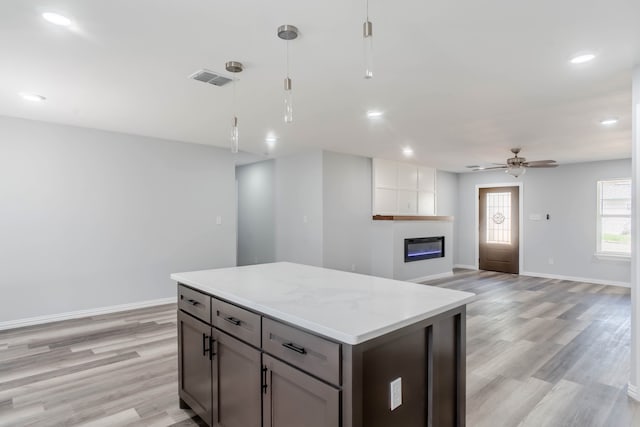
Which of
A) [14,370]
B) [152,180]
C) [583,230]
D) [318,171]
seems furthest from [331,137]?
[583,230]

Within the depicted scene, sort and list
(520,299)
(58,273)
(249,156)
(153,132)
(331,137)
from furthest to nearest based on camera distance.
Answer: (249,156), (520,299), (331,137), (153,132), (58,273)

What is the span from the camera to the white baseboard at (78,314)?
4.17 meters

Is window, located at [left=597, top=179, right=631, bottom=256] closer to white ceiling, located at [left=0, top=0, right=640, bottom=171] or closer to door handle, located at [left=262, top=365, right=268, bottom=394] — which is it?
white ceiling, located at [left=0, top=0, right=640, bottom=171]

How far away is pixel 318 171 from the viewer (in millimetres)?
6219

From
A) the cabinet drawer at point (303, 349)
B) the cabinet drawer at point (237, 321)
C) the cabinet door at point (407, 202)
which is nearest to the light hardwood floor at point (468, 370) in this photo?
the cabinet drawer at point (237, 321)

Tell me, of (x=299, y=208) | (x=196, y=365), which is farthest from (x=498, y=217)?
(x=196, y=365)

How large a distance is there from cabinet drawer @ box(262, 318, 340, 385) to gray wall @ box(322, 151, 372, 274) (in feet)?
14.7

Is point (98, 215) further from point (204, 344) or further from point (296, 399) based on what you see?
point (296, 399)

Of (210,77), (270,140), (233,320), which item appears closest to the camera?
(233,320)

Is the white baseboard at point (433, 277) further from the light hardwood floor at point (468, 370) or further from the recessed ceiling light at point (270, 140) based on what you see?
the recessed ceiling light at point (270, 140)

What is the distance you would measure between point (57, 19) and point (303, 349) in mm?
2262

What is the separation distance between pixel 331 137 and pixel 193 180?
218 cm

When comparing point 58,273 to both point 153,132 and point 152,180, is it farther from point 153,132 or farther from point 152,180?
point 153,132

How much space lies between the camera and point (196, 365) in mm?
2271
